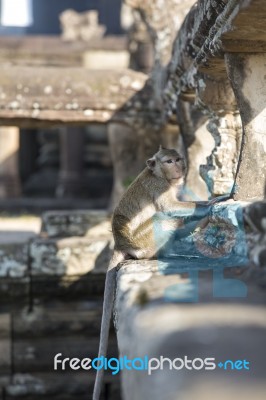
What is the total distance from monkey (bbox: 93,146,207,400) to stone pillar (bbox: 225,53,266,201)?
321 millimetres

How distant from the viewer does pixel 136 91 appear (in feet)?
20.4

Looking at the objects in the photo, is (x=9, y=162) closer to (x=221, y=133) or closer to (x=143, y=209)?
(x=221, y=133)

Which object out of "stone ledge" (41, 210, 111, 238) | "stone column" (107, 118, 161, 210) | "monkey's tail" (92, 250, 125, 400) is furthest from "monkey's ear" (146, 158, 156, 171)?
"stone column" (107, 118, 161, 210)

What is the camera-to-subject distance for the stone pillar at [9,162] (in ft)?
40.2

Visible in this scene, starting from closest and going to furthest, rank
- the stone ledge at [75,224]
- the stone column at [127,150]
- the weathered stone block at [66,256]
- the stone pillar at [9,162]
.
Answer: the weathered stone block at [66,256] → the stone ledge at [75,224] → the stone column at [127,150] → the stone pillar at [9,162]

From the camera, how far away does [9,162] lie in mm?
12625

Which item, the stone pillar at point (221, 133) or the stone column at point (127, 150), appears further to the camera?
the stone column at point (127, 150)

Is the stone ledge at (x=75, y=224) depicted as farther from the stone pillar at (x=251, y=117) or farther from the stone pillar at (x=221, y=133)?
the stone pillar at (x=251, y=117)

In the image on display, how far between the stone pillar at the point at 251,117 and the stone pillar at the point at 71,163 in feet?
33.9

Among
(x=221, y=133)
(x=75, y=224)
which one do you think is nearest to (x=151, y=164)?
(x=221, y=133)

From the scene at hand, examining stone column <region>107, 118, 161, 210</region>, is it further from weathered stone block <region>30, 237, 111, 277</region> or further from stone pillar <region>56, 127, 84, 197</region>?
stone pillar <region>56, 127, 84, 197</region>

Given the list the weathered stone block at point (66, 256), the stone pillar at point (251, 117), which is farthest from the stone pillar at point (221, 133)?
the weathered stone block at point (66, 256)

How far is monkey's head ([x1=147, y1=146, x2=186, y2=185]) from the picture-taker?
3.76m

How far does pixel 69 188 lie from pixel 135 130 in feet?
23.1
